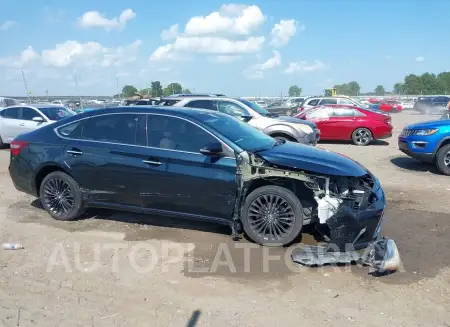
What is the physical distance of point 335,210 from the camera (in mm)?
4488

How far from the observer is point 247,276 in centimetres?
416

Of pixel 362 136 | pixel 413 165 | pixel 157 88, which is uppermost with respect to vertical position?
pixel 157 88

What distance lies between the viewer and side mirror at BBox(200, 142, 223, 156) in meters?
4.76

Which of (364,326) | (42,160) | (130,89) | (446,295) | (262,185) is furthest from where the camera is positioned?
(130,89)

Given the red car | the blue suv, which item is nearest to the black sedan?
the blue suv

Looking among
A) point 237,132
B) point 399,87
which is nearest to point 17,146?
point 237,132

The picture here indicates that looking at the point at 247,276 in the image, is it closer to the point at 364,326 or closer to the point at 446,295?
the point at 364,326

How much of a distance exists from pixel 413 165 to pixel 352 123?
4382 mm

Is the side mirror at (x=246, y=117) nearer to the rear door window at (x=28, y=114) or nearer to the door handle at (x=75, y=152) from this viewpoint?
the door handle at (x=75, y=152)

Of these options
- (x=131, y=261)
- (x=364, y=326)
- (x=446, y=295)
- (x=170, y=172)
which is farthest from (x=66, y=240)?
(x=446, y=295)

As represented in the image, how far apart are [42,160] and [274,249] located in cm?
347

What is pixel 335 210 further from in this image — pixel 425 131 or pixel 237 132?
pixel 425 131

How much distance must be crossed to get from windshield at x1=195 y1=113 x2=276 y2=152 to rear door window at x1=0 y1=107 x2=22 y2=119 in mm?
10242

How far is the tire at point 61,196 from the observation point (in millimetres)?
A: 5570
